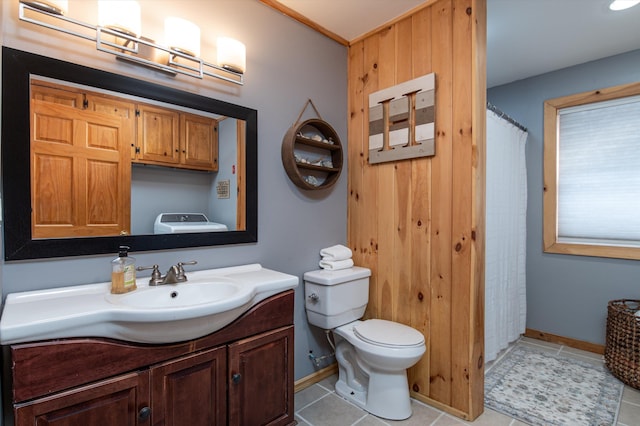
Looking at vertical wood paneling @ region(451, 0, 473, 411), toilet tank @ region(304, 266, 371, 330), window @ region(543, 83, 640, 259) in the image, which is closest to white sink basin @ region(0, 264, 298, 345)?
toilet tank @ region(304, 266, 371, 330)

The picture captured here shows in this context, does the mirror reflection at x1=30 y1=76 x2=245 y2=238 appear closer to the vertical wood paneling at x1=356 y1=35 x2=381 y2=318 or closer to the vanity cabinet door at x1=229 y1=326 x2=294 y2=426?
the vanity cabinet door at x1=229 y1=326 x2=294 y2=426

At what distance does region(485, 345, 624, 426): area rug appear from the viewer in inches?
69.4

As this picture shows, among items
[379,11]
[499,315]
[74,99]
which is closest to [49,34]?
[74,99]

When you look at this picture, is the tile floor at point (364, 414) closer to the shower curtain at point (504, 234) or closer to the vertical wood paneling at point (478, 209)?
the vertical wood paneling at point (478, 209)

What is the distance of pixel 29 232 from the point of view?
1182 mm

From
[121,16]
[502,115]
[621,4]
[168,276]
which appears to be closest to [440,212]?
[502,115]

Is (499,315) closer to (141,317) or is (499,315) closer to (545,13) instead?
(545,13)

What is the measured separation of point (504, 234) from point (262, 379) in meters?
2.10

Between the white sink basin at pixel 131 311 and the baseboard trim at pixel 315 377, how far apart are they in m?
0.93

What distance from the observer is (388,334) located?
1799mm

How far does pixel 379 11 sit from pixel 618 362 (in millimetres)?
2873

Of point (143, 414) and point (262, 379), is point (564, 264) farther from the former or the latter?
point (143, 414)

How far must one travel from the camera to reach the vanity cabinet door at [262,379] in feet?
4.42

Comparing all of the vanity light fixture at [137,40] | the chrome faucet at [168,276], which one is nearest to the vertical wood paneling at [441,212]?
the vanity light fixture at [137,40]
